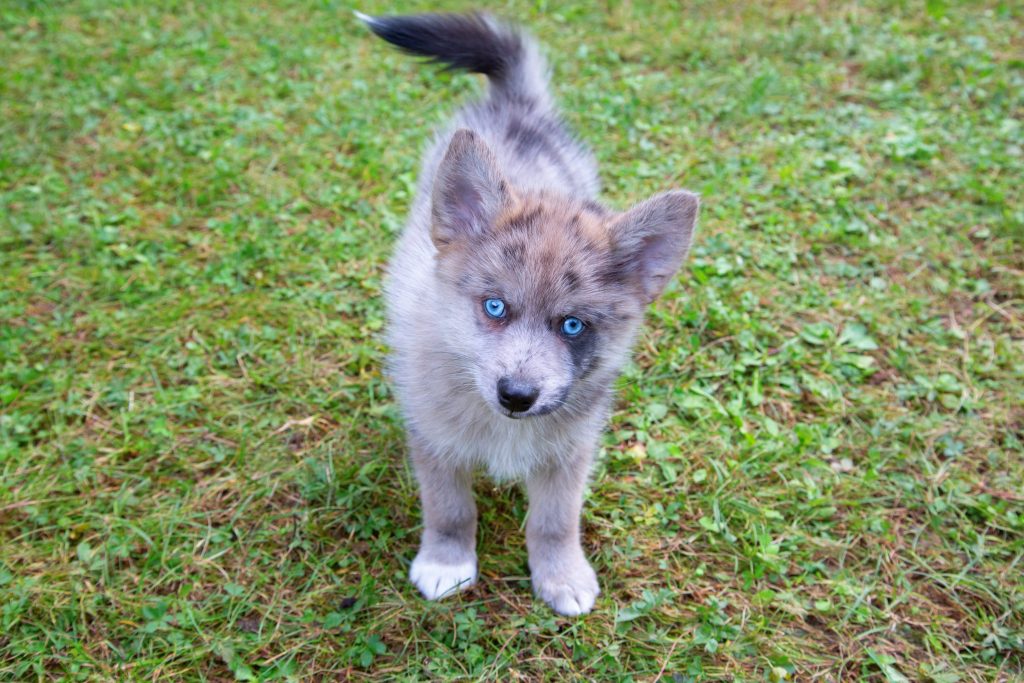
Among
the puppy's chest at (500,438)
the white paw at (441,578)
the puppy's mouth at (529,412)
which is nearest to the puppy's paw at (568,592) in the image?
the white paw at (441,578)

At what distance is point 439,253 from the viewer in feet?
8.23

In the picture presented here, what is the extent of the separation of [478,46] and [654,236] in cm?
163

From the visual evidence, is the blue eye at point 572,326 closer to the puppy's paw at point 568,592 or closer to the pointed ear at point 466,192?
the pointed ear at point 466,192

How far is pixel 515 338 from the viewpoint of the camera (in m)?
2.23

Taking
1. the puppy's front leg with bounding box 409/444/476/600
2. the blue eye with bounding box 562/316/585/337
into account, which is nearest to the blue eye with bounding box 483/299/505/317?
the blue eye with bounding box 562/316/585/337

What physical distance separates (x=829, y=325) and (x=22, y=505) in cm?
344

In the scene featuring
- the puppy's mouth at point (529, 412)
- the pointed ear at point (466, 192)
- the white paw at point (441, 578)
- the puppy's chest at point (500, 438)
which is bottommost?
the white paw at point (441, 578)

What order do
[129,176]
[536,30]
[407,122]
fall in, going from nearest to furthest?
[129,176]
[407,122]
[536,30]

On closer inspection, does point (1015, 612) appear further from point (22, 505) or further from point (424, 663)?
point (22, 505)

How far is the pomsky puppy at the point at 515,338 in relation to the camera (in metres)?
2.25

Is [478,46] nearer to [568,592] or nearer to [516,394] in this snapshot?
[516,394]

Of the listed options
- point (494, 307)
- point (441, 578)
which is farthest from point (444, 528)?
point (494, 307)

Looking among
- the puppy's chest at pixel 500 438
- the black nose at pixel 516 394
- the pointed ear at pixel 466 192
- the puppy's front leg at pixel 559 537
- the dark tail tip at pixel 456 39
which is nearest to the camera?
the black nose at pixel 516 394

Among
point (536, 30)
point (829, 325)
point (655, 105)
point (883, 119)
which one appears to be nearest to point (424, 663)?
point (829, 325)
